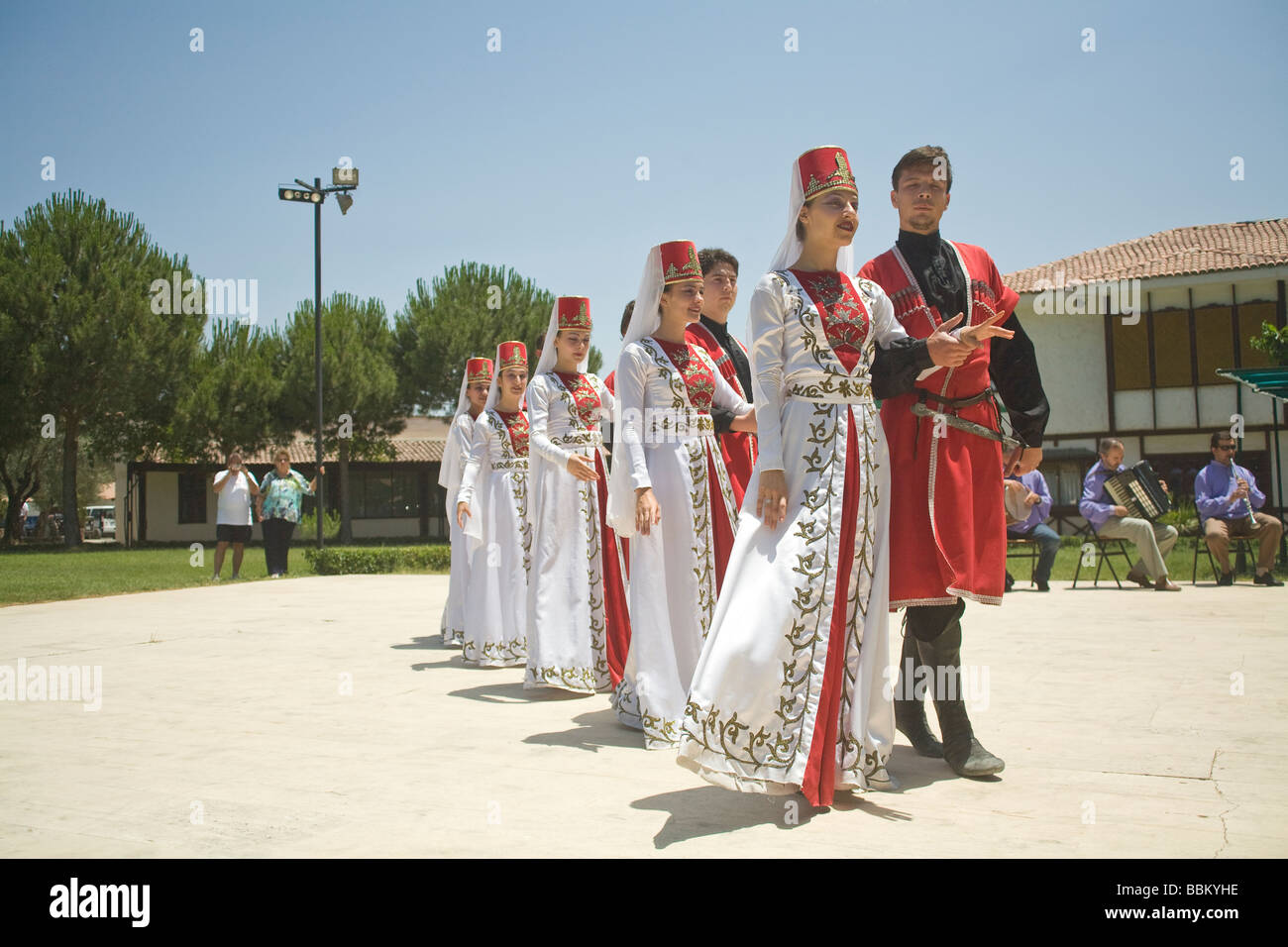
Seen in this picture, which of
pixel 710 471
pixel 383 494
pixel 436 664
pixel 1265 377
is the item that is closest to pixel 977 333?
pixel 710 471

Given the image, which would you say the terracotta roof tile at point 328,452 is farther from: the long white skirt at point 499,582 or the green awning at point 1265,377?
the long white skirt at point 499,582

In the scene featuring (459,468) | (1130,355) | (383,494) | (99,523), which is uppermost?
(1130,355)

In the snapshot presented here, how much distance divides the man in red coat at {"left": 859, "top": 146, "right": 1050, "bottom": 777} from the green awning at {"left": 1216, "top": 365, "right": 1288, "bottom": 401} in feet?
34.2

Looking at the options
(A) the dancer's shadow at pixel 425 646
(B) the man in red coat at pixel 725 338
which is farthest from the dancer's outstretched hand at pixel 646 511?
(A) the dancer's shadow at pixel 425 646

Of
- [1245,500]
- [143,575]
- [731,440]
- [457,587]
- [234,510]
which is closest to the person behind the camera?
[731,440]

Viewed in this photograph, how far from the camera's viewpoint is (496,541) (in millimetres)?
7621

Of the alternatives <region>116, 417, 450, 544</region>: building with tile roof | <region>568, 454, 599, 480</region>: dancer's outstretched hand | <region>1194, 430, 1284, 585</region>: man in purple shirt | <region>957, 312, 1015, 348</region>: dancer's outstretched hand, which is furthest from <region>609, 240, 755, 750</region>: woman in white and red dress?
<region>116, 417, 450, 544</region>: building with tile roof

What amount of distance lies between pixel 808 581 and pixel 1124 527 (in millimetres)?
9310

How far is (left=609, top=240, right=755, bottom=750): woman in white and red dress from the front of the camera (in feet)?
15.5

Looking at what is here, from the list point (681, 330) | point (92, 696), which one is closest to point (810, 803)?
point (681, 330)

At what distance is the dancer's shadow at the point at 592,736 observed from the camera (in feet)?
15.2

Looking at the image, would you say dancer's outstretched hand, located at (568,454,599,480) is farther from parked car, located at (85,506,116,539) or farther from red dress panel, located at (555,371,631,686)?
parked car, located at (85,506,116,539)

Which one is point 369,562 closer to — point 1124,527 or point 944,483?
point 1124,527

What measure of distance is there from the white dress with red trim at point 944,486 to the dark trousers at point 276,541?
46.4 ft
